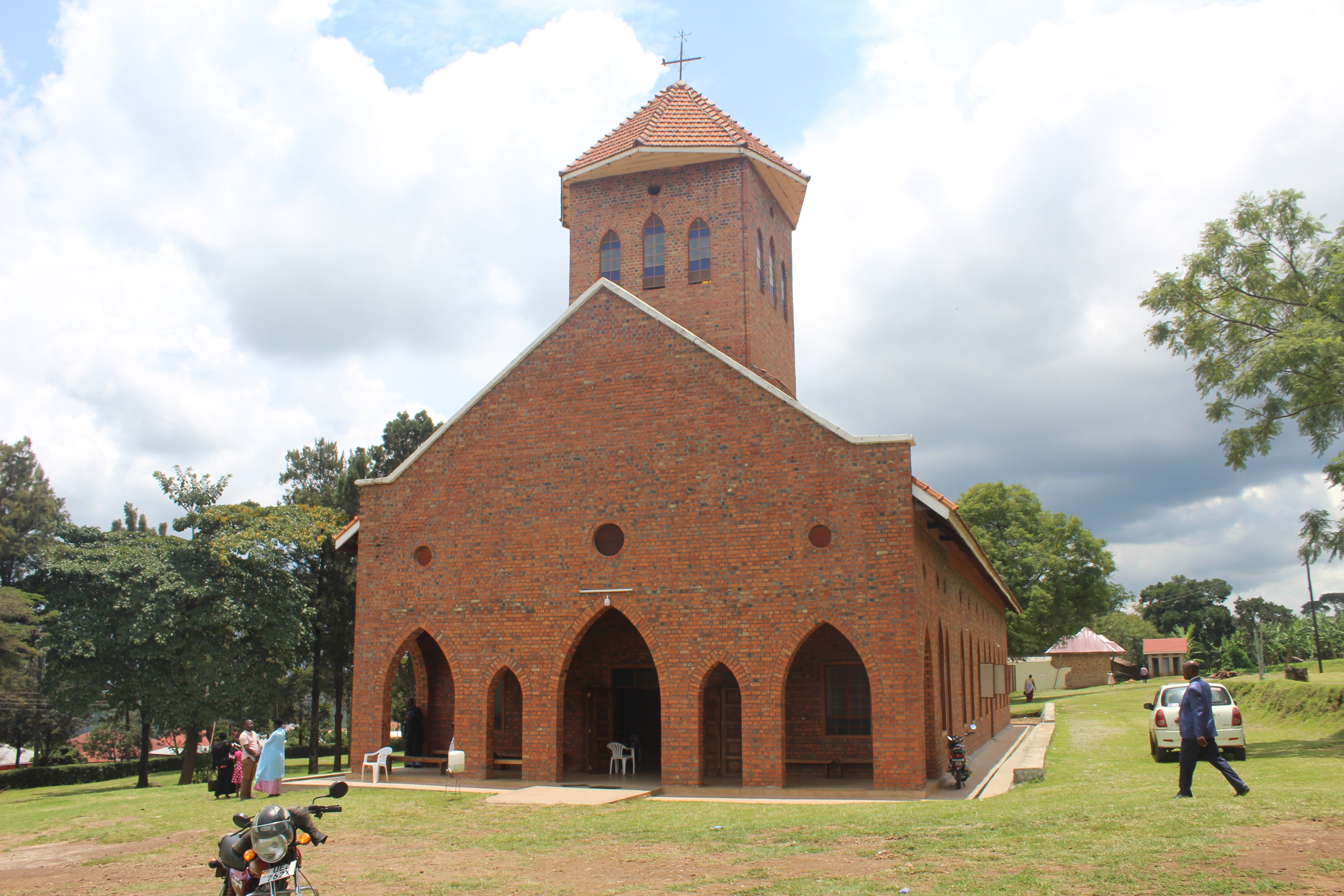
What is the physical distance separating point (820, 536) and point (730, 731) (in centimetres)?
487

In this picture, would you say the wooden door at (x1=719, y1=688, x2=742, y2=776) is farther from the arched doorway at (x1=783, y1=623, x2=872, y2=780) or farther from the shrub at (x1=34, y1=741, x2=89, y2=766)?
the shrub at (x1=34, y1=741, x2=89, y2=766)

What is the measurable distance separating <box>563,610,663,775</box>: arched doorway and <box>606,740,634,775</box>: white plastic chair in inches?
7.7

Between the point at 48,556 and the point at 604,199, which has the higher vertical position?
the point at 604,199

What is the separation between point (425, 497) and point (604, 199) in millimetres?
8397

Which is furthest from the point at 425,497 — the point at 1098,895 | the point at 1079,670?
the point at 1079,670

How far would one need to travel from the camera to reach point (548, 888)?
29.5 ft

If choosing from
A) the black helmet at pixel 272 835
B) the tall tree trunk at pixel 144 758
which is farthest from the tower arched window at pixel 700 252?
the tall tree trunk at pixel 144 758

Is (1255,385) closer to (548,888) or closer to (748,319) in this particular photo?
(748,319)

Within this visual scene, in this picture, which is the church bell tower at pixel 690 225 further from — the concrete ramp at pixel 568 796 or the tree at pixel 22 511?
the tree at pixel 22 511

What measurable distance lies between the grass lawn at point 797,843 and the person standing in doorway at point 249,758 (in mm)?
389

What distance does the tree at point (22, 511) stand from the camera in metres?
50.5

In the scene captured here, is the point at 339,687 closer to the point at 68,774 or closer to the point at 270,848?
the point at 68,774

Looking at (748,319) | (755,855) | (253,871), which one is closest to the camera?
(253,871)

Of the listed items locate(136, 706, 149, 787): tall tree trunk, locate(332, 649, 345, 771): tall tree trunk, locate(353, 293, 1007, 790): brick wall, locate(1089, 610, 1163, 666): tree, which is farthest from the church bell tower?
locate(1089, 610, 1163, 666): tree
